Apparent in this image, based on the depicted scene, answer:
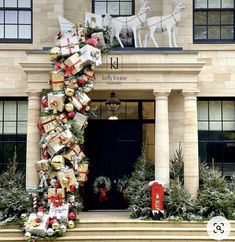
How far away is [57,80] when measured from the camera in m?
14.3

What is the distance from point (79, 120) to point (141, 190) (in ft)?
8.36

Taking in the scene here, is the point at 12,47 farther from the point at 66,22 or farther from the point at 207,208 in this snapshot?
the point at 207,208

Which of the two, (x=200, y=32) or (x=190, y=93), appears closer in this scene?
(x=190, y=93)

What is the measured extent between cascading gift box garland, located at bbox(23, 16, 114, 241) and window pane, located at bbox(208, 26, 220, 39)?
4104 mm

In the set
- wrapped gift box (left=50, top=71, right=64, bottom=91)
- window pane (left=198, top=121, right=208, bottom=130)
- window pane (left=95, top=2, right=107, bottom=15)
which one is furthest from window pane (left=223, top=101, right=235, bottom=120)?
wrapped gift box (left=50, top=71, right=64, bottom=91)

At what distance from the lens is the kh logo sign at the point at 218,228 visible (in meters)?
13.2

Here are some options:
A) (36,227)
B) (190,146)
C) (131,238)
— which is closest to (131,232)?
(131,238)

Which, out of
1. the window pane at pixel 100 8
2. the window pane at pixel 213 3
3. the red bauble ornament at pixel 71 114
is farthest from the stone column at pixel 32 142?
the window pane at pixel 213 3

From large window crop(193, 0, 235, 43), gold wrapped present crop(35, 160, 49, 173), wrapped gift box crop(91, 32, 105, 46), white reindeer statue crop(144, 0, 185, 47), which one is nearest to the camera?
gold wrapped present crop(35, 160, 49, 173)

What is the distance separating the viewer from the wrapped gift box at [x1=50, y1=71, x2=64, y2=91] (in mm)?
14281

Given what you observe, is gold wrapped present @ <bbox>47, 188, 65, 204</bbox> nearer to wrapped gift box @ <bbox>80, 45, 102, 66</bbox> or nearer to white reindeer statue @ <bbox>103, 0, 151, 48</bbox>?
wrapped gift box @ <bbox>80, 45, 102, 66</bbox>

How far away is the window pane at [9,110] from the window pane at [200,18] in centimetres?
637

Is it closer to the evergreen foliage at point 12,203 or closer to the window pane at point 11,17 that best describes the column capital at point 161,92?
the evergreen foliage at point 12,203

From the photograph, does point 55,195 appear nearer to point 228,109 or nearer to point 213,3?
point 228,109
